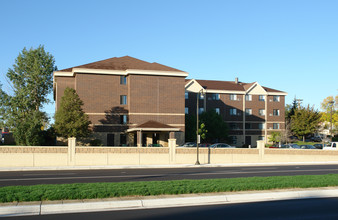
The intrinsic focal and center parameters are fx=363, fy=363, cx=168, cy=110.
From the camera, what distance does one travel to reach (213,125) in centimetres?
6238

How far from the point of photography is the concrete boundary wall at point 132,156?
29.1 meters

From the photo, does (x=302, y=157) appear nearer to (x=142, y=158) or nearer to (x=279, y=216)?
(x=142, y=158)

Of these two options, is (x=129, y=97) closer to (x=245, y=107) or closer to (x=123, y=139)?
(x=123, y=139)

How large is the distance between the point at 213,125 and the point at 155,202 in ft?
167

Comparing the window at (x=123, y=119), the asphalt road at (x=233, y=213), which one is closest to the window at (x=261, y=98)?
the window at (x=123, y=119)

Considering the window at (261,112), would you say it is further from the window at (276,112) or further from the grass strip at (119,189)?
the grass strip at (119,189)

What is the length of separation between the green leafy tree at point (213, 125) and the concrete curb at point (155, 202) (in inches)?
1860

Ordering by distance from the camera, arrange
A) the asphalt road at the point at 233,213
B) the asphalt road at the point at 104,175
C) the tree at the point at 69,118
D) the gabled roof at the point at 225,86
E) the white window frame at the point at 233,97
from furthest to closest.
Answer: the white window frame at the point at 233,97
the gabled roof at the point at 225,86
the tree at the point at 69,118
the asphalt road at the point at 104,175
the asphalt road at the point at 233,213

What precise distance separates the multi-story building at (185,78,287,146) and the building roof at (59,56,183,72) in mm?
17211

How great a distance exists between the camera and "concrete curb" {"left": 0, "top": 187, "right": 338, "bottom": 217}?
10625 millimetres

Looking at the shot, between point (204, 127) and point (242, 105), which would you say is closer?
point (204, 127)

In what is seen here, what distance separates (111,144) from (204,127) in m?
19.0

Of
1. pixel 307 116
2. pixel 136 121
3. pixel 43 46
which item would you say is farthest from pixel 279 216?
pixel 307 116

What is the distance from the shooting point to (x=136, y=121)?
48344mm
